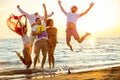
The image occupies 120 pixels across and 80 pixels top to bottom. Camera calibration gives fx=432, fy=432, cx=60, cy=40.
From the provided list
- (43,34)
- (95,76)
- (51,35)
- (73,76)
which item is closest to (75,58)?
Answer: (51,35)

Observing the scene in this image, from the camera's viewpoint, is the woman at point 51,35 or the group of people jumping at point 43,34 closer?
the group of people jumping at point 43,34

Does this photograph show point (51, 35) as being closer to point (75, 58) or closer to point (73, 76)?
point (73, 76)

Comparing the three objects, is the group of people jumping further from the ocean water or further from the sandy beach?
the sandy beach

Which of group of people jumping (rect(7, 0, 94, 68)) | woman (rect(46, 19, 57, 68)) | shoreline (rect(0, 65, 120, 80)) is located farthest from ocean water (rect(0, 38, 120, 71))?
shoreline (rect(0, 65, 120, 80))

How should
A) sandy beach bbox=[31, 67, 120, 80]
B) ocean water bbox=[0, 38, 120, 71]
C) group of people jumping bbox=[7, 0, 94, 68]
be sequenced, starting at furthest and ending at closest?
ocean water bbox=[0, 38, 120, 71]
group of people jumping bbox=[7, 0, 94, 68]
sandy beach bbox=[31, 67, 120, 80]

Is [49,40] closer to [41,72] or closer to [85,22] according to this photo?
[41,72]

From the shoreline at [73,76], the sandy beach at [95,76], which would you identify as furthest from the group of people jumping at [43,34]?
the sandy beach at [95,76]

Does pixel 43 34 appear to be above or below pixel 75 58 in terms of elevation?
above

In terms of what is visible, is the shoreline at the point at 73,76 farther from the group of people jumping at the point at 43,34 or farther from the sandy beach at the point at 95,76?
the group of people jumping at the point at 43,34

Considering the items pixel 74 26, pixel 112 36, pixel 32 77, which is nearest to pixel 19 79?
pixel 32 77

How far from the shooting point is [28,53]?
1400 cm

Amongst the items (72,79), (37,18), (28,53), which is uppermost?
(37,18)

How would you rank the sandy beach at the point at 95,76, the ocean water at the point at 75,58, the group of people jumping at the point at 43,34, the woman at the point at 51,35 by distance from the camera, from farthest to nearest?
the ocean water at the point at 75,58
the woman at the point at 51,35
the group of people jumping at the point at 43,34
the sandy beach at the point at 95,76

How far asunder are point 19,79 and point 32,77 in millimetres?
484
